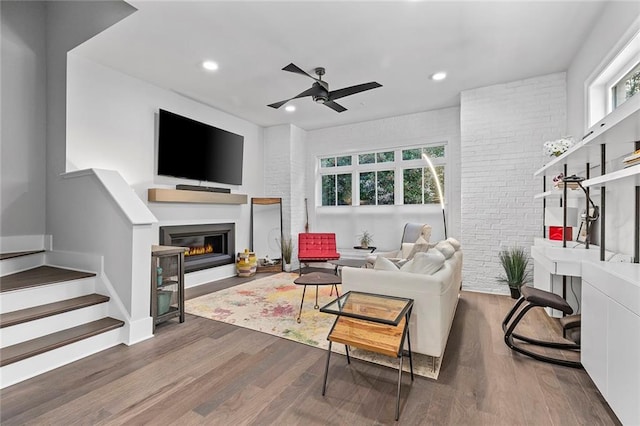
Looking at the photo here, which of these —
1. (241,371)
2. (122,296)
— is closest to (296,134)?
(122,296)

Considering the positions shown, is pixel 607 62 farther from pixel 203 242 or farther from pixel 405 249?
pixel 203 242

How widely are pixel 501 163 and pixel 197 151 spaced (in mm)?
4545

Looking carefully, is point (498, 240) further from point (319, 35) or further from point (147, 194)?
point (147, 194)

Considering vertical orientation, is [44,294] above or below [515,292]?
above

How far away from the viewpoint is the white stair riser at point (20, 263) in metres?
2.94

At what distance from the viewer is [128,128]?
13.0 ft

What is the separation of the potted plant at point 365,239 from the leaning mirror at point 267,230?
5.43 feet

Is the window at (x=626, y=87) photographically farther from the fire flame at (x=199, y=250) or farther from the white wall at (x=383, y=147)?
the fire flame at (x=199, y=250)

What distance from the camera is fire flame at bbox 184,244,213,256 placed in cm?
492

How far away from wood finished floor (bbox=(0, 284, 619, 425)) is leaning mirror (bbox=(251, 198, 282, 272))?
3.34 metres


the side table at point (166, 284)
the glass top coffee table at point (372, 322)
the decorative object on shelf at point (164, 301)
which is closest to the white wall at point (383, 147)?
the glass top coffee table at point (372, 322)

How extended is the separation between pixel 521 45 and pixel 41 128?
215 inches

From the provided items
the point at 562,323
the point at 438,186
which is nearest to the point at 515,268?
the point at 562,323

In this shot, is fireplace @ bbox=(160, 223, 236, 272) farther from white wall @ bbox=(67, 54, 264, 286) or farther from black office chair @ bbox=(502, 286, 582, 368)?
black office chair @ bbox=(502, 286, 582, 368)
